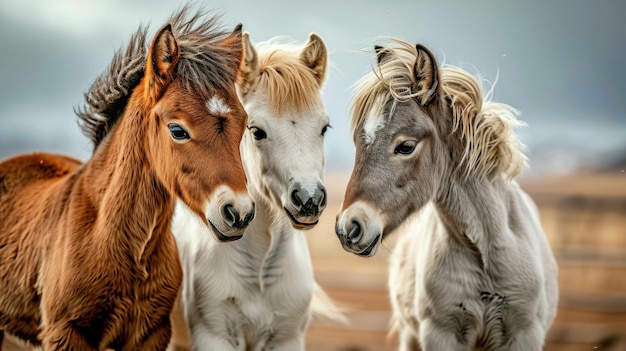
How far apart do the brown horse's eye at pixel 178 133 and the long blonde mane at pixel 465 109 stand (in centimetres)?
105

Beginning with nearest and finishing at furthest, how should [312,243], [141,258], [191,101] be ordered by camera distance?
[191,101] < [141,258] < [312,243]

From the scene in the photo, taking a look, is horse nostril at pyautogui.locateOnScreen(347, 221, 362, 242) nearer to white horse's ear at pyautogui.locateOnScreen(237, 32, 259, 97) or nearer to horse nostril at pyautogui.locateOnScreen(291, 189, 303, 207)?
horse nostril at pyautogui.locateOnScreen(291, 189, 303, 207)

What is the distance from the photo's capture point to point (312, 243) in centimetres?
1057

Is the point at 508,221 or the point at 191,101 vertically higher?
the point at 191,101

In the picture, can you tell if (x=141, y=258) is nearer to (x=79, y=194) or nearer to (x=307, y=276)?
(x=79, y=194)

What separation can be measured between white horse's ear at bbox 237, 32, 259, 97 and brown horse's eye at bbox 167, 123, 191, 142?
638 millimetres

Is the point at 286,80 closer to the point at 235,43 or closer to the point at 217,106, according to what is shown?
the point at 235,43

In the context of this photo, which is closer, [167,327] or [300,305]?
[167,327]

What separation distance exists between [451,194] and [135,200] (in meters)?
1.74

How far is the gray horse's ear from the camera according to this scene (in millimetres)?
4195

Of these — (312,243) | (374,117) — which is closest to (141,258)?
(374,117)

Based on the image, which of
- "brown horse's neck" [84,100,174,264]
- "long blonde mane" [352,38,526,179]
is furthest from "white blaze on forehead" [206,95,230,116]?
"long blonde mane" [352,38,526,179]

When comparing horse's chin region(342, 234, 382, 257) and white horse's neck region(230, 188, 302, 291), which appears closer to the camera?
horse's chin region(342, 234, 382, 257)

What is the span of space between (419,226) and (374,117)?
99 cm
